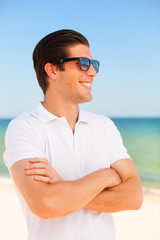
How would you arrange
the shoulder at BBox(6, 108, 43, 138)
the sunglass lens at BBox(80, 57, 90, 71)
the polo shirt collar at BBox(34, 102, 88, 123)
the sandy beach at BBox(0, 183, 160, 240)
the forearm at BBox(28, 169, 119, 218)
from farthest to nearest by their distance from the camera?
1. the sandy beach at BBox(0, 183, 160, 240)
2. the sunglass lens at BBox(80, 57, 90, 71)
3. the polo shirt collar at BBox(34, 102, 88, 123)
4. the shoulder at BBox(6, 108, 43, 138)
5. the forearm at BBox(28, 169, 119, 218)

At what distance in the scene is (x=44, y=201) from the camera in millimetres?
1666

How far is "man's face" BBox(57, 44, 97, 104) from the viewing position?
7.15 feet

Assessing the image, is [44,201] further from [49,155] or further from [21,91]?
[21,91]

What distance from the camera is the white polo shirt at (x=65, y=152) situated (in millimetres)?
1836

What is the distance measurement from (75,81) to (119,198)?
2.96 feet

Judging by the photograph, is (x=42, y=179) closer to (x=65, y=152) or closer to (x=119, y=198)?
(x=65, y=152)

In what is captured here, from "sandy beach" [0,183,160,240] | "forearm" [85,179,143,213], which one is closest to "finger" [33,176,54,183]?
"forearm" [85,179,143,213]

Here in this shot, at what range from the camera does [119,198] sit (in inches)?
77.0

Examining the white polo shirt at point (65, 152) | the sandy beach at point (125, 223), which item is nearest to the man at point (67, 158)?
the white polo shirt at point (65, 152)

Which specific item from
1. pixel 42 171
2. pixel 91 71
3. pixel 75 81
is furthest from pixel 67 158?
pixel 91 71

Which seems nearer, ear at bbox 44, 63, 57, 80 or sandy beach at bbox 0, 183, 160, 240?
ear at bbox 44, 63, 57, 80

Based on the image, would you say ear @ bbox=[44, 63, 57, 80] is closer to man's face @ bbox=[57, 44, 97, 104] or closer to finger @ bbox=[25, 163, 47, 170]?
man's face @ bbox=[57, 44, 97, 104]

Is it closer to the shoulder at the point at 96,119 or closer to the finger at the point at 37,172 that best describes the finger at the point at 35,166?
the finger at the point at 37,172

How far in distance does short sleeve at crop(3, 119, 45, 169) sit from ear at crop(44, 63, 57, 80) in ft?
1.63
